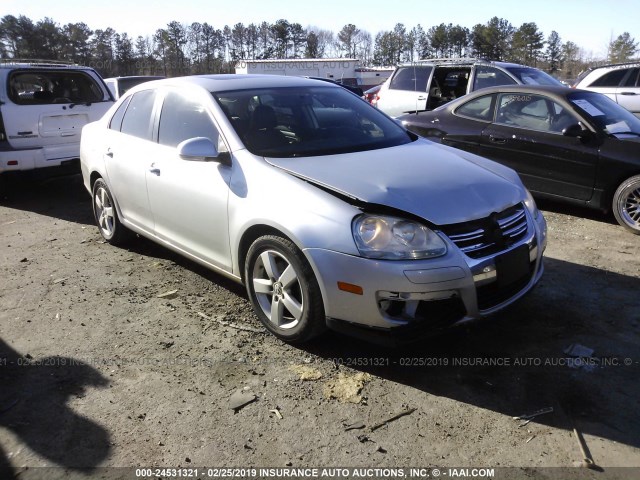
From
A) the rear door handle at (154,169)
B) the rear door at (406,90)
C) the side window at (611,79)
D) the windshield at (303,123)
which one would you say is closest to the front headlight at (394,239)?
the windshield at (303,123)

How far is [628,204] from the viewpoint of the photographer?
5.66m

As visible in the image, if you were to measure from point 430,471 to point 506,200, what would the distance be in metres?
1.76

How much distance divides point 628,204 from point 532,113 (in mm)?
1566

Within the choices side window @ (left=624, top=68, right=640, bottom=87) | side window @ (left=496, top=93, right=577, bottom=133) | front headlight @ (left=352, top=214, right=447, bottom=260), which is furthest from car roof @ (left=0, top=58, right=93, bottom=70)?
side window @ (left=624, top=68, right=640, bottom=87)

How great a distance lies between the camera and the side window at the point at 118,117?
5.13 meters

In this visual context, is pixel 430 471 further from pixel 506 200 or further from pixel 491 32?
pixel 491 32

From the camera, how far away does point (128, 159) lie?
477 cm

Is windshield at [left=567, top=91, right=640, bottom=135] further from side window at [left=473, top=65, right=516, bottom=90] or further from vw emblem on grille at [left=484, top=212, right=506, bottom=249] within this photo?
vw emblem on grille at [left=484, top=212, right=506, bottom=249]

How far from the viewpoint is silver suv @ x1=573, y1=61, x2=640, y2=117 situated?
10.7 meters

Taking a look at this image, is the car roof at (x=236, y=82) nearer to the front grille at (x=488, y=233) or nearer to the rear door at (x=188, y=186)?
the rear door at (x=188, y=186)

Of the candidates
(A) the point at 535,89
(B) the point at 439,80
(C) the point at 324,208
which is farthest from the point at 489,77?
(C) the point at 324,208

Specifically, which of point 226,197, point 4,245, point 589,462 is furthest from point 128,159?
point 589,462

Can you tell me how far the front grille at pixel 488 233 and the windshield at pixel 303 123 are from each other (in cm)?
112

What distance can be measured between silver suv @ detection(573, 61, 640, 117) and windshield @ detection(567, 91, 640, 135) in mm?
4852
